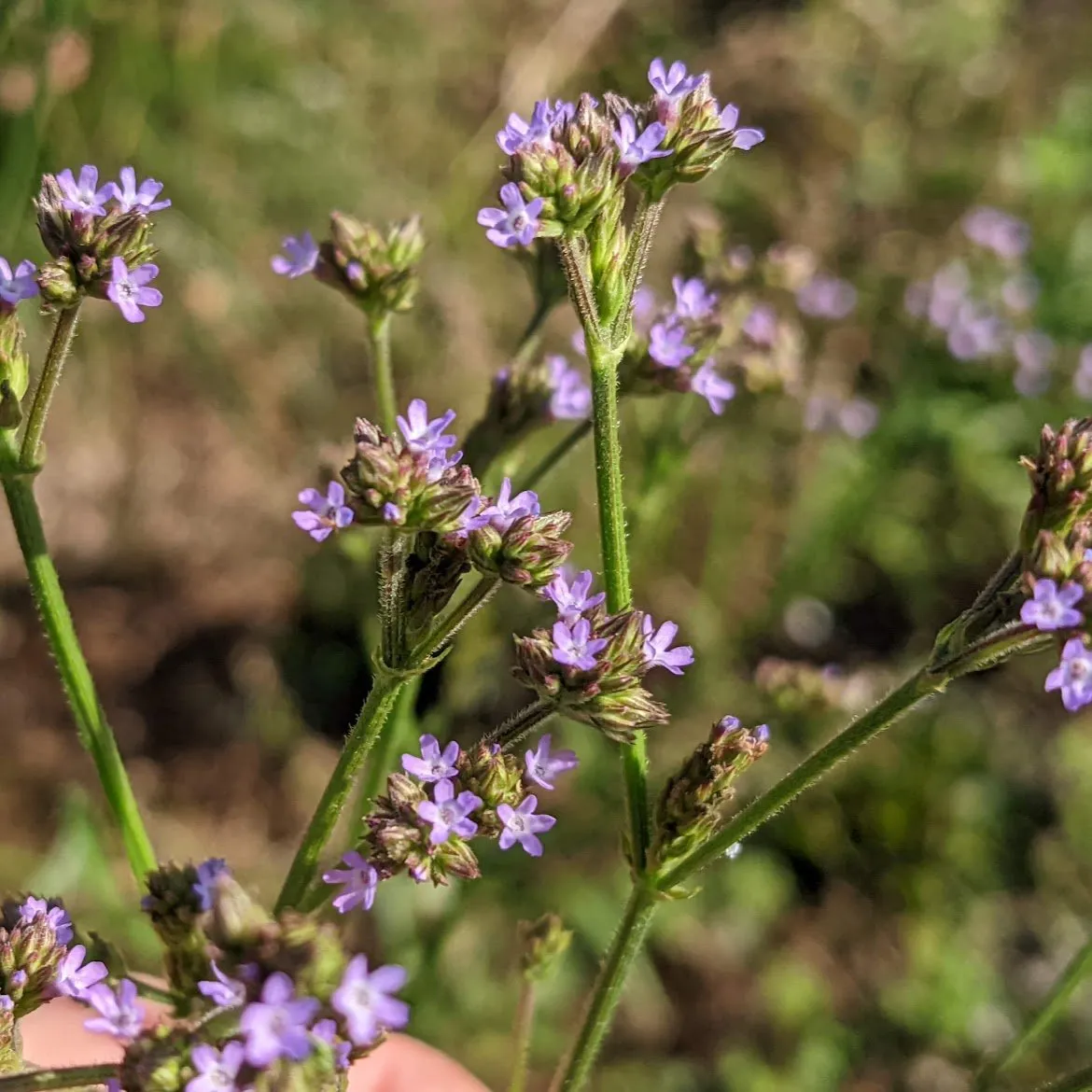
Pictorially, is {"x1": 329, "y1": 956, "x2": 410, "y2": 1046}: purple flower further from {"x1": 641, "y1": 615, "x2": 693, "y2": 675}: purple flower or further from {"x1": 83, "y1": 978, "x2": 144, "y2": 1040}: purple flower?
{"x1": 641, "y1": 615, "x2": 693, "y2": 675}: purple flower

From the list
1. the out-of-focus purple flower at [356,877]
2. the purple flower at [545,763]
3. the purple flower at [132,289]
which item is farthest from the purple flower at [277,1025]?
the purple flower at [132,289]

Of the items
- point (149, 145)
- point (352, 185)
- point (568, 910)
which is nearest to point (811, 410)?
point (568, 910)

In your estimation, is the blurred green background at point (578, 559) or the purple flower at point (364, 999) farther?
the blurred green background at point (578, 559)

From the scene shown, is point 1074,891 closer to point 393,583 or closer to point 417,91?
point 393,583

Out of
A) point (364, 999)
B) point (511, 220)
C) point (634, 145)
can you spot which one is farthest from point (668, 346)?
point (364, 999)

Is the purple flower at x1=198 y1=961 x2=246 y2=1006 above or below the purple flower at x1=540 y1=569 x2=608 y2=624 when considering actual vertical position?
below

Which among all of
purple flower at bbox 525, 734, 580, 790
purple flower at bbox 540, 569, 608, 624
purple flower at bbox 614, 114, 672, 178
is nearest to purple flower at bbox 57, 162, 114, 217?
purple flower at bbox 614, 114, 672, 178

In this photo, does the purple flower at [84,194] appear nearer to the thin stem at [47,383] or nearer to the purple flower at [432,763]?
the thin stem at [47,383]
